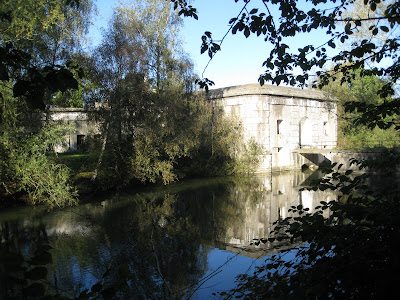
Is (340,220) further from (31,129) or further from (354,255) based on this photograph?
(31,129)

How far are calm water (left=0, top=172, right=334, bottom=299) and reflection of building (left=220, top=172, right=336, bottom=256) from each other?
0.03 meters

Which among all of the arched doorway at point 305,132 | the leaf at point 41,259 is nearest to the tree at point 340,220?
the leaf at point 41,259

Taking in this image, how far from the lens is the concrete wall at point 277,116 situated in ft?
75.0

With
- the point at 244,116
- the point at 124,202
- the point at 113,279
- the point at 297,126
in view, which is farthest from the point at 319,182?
the point at 297,126

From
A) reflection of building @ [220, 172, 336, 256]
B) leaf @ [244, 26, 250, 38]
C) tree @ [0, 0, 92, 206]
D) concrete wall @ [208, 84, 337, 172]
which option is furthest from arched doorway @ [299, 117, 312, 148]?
leaf @ [244, 26, 250, 38]

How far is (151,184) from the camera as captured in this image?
1789 cm

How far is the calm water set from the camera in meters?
6.13

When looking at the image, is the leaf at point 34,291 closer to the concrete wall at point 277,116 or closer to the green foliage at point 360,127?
the green foliage at point 360,127

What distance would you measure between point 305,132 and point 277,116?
4092 mm

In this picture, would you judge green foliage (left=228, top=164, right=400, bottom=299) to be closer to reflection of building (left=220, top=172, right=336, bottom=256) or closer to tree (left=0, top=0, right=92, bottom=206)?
reflection of building (left=220, top=172, right=336, bottom=256)

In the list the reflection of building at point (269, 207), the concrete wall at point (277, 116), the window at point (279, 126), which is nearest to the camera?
the reflection of building at point (269, 207)

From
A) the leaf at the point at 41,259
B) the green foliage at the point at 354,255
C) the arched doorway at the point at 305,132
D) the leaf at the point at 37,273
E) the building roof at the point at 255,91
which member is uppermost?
the building roof at the point at 255,91

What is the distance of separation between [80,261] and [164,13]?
15.1 metres

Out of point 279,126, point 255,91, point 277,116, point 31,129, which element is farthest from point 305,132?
point 31,129
